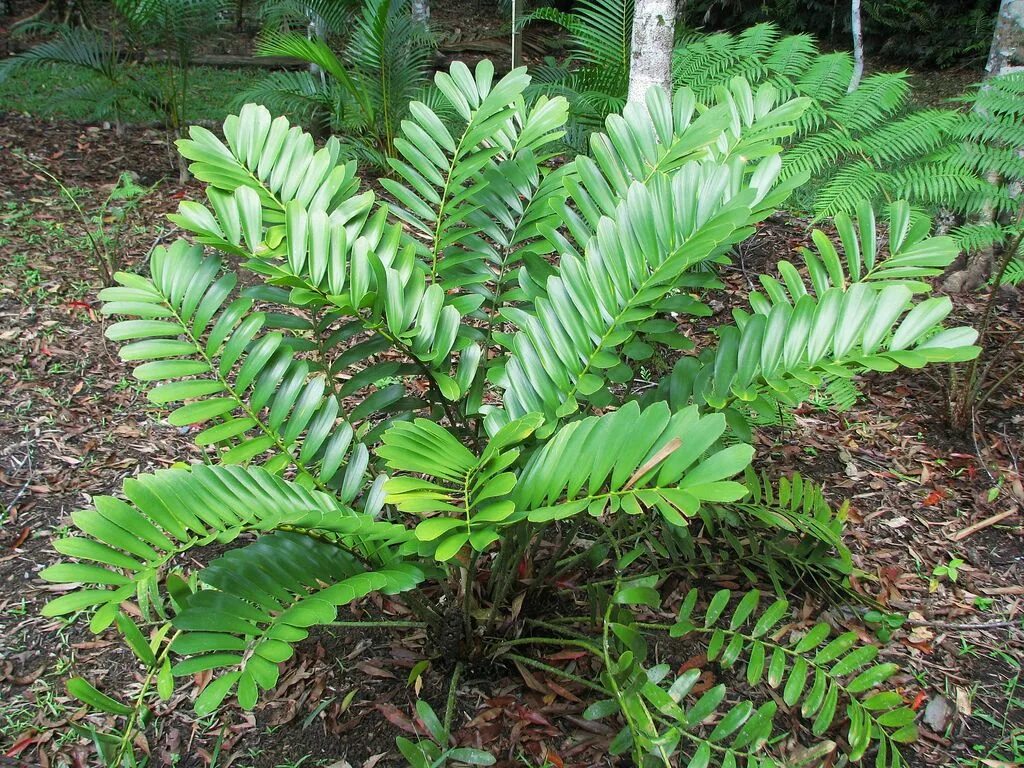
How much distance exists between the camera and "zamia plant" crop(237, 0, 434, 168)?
3717 mm

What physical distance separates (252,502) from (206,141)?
961mm

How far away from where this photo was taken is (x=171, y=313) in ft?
5.25

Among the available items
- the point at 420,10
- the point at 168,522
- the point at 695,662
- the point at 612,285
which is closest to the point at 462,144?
the point at 612,285

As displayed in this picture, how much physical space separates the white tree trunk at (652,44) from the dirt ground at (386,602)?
98 centimetres

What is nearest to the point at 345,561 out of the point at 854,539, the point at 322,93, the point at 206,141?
the point at 206,141

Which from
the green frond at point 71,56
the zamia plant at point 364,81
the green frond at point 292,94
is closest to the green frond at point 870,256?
the zamia plant at point 364,81

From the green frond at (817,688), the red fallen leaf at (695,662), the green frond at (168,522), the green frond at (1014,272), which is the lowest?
the red fallen leaf at (695,662)

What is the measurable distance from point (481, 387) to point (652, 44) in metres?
1.72

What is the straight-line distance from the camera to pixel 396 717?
1730 millimetres

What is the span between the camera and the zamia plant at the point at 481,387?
1.22 metres

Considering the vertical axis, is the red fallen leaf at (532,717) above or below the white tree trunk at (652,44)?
below

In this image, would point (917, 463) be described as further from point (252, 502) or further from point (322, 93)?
point (322, 93)

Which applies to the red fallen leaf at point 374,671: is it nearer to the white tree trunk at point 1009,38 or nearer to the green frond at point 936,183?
the green frond at point 936,183

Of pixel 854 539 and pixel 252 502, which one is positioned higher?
pixel 252 502
